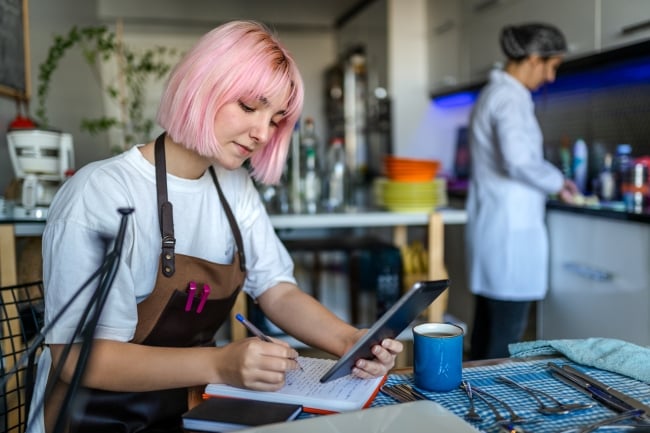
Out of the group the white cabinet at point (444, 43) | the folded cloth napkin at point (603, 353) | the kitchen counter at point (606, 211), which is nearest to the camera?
the folded cloth napkin at point (603, 353)

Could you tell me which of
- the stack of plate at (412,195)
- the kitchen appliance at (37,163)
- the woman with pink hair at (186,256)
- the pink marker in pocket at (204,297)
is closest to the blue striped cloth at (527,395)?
the woman with pink hair at (186,256)

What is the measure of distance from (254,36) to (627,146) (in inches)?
78.1

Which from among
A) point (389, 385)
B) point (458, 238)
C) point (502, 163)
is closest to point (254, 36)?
point (389, 385)

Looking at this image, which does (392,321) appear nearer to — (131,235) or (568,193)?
(131,235)

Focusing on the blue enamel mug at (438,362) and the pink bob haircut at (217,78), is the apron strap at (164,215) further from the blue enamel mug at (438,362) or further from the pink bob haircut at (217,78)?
the blue enamel mug at (438,362)

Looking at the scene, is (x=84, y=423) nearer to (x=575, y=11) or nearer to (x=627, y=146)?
(x=627, y=146)

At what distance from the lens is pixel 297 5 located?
5.56 metres

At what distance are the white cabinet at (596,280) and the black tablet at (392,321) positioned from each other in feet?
4.66

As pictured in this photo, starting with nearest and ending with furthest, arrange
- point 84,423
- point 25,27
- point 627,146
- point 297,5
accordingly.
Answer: point 84,423 < point 25,27 < point 627,146 < point 297,5

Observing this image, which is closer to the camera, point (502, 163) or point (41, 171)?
point (41, 171)

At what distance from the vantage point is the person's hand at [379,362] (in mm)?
912

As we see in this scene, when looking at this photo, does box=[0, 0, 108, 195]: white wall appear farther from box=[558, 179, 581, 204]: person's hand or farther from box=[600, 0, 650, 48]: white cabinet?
box=[600, 0, 650, 48]: white cabinet

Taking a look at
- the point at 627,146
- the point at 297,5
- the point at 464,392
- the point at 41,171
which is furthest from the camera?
the point at 297,5

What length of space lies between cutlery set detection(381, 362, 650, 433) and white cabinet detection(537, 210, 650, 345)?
1.29 metres
